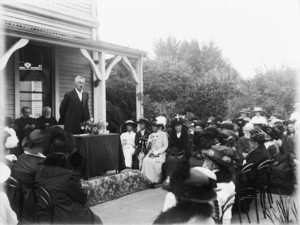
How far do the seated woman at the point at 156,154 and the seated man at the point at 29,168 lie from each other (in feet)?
12.7

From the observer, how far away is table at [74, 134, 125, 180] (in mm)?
6387

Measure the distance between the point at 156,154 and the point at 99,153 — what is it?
1645mm

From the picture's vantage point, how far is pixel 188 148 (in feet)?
26.6

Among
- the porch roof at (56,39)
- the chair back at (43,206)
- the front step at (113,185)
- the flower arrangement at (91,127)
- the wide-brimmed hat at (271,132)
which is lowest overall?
the front step at (113,185)

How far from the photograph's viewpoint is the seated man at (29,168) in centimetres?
387

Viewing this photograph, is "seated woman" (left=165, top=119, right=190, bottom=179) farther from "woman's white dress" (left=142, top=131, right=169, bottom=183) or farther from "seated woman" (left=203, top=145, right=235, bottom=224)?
"seated woman" (left=203, top=145, right=235, bottom=224)

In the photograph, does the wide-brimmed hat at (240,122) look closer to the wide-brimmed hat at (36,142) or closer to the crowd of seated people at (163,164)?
the crowd of seated people at (163,164)

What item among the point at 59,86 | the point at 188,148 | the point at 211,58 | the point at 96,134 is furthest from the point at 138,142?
the point at 211,58

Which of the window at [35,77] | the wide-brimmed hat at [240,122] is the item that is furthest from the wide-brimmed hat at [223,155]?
the window at [35,77]

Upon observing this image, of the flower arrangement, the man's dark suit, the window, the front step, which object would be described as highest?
the window

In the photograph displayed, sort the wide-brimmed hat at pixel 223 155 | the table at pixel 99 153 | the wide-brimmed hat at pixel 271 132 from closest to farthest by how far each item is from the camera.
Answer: the wide-brimmed hat at pixel 223 155
the table at pixel 99 153
the wide-brimmed hat at pixel 271 132

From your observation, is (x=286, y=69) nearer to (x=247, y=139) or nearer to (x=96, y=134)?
(x=247, y=139)

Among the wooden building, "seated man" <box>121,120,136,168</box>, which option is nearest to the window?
the wooden building

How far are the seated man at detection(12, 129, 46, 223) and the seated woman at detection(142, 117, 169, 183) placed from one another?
3872 millimetres
